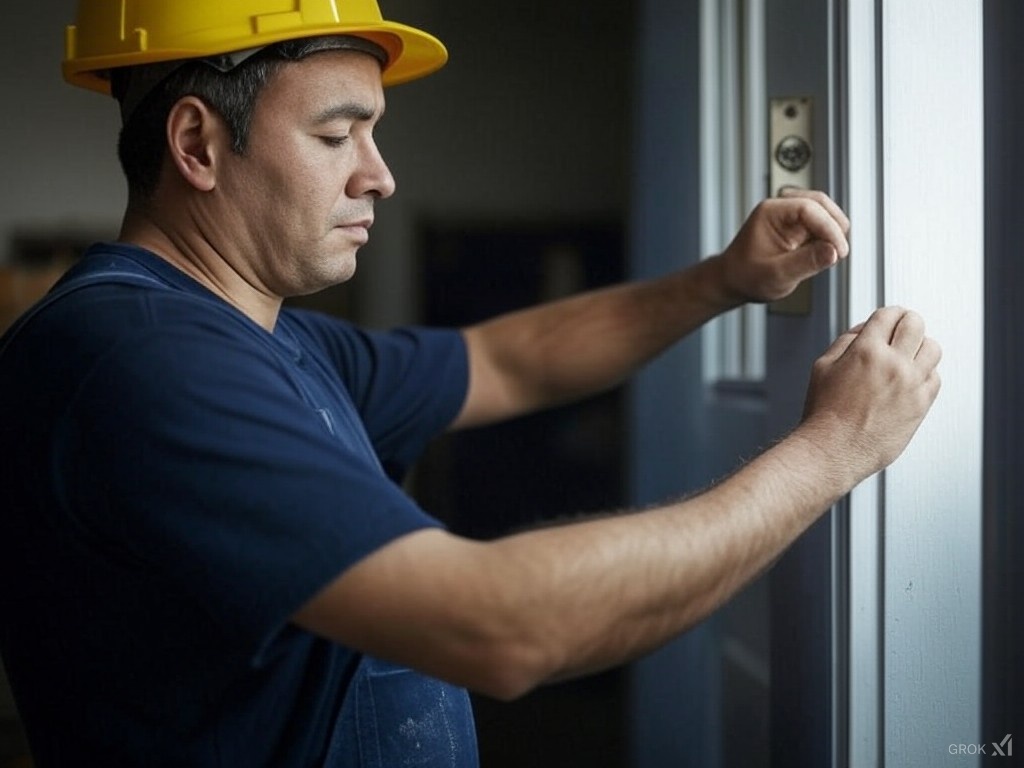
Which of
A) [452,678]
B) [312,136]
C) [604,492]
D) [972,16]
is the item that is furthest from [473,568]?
[604,492]

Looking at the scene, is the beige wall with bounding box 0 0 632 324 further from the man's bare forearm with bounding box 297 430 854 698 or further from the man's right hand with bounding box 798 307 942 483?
the man's bare forearm with bounding box 297 430 854 698

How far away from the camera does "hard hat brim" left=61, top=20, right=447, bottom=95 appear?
109cm

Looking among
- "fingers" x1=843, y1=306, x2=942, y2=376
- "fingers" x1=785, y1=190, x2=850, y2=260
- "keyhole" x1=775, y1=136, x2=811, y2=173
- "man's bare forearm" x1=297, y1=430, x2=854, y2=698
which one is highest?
"keyhole" x1=775, y1=136, x2=811, y2=173

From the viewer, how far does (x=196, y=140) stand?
1.13 metres

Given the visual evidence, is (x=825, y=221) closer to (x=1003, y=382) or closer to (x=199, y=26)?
(x=1003, y=382)

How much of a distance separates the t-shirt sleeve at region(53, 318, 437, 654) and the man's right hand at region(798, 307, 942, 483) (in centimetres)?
39

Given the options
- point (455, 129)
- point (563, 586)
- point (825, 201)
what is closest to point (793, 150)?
point (825, 201)

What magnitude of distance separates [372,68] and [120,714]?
0.69 metres

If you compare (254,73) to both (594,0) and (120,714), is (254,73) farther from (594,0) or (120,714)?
(594,0)

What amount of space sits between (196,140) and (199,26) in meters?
0.11

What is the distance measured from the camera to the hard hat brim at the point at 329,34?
3.57 ft

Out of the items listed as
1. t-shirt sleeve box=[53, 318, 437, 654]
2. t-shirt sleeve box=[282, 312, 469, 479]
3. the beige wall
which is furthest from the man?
the beige wall

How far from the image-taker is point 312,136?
113 centimetres

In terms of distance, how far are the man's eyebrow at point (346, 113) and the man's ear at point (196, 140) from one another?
0.32ft
